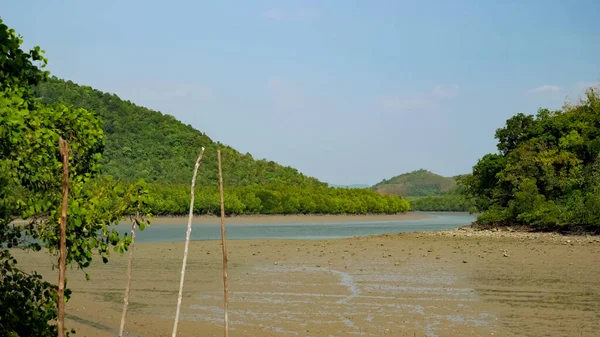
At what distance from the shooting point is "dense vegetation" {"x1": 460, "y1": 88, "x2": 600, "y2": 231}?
44.8 m

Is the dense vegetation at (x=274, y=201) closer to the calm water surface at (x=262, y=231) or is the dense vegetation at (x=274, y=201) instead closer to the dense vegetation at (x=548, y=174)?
the calm water surface at (x=262, y=231)

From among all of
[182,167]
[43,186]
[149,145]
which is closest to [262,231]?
[43,186]

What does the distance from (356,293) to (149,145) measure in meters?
104

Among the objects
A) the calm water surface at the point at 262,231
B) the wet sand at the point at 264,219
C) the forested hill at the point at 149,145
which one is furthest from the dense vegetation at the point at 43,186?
the forested hill at the point at 149,145

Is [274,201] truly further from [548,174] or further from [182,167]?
[548,174]

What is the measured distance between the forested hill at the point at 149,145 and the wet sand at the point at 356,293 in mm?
79185

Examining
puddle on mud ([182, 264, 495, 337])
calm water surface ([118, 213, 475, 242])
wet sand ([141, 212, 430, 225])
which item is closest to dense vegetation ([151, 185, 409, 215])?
wet sand ([141, 212, 430, 225])

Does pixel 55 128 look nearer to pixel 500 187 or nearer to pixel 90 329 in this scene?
pixel 90 329

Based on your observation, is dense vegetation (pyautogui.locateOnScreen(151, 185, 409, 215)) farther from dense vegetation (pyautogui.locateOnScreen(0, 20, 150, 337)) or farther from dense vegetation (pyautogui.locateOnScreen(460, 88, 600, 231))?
dense vegetation (pyautogui.locateOnScreen(0, 20, 150, 337))

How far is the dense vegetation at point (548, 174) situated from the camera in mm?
44781

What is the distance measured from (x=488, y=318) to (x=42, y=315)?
999 cm

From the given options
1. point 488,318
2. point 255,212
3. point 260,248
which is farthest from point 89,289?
point 255,212

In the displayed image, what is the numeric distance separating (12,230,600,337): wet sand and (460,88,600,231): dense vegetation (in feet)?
39.4

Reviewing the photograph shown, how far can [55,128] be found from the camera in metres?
8.84
